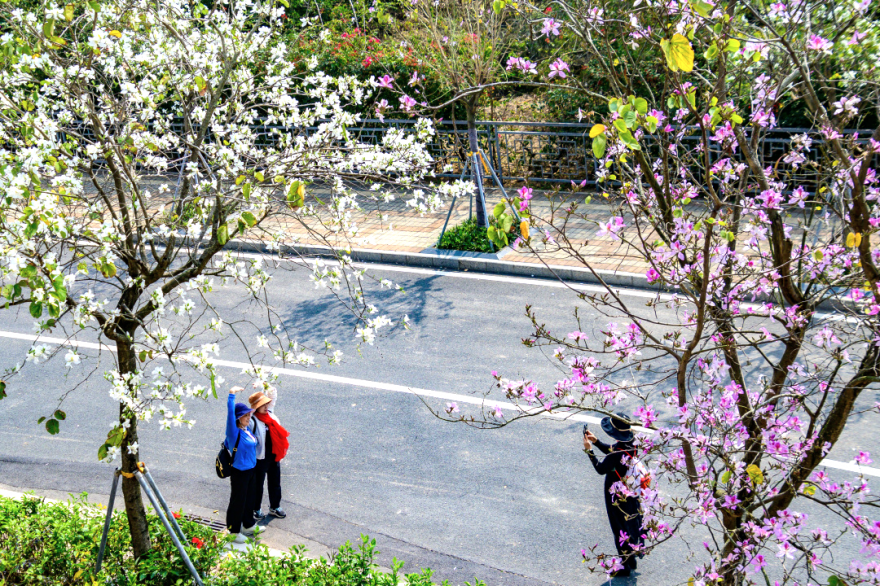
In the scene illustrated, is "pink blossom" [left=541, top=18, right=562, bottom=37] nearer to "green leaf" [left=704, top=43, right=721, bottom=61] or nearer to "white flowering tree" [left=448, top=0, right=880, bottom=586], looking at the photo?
"white flowering tree" [left=448, top=0, right=880, bottom=586]

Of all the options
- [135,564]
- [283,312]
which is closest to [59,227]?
[135,564]

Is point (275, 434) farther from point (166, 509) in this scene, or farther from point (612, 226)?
point (612, 226)

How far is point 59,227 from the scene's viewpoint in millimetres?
3826

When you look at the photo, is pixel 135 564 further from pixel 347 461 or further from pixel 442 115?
pixel 442 115

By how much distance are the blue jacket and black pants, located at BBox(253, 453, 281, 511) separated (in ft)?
0.68

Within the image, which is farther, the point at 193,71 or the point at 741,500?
the point at 193,71

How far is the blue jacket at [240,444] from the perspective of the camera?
20.9 feet

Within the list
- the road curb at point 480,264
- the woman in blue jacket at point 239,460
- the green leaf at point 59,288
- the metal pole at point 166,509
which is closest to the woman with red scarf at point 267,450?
the woman in blue jacket at point 239,460

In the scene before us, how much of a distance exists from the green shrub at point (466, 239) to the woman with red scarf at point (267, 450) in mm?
6194

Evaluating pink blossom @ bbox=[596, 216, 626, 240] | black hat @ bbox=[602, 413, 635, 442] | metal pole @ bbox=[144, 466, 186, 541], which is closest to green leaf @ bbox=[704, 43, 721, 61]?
pink blossom @ bbox=[596, 216, 626, 240]

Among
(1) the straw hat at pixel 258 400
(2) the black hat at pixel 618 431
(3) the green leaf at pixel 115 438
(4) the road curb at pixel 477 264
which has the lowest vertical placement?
(2) the black hat at pixel 618 431

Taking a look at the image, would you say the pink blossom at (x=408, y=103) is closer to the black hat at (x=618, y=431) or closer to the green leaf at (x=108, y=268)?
the black hat at (x=618, y=431)

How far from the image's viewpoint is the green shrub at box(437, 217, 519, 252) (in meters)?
12.3

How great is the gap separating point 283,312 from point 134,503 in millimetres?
5475
